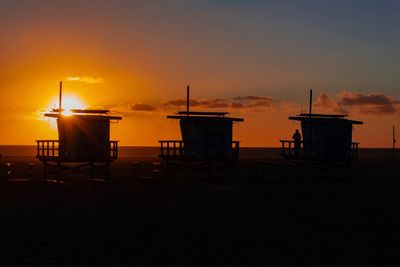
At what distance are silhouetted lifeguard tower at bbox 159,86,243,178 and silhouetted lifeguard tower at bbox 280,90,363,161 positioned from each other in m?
4.10

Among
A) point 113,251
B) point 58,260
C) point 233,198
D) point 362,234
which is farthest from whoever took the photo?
point 233,198

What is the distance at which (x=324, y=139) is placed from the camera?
3962cm

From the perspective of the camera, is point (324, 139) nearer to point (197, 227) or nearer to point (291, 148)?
point (291, 148)

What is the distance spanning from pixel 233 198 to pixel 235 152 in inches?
456

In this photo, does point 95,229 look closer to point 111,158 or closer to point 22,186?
point 22,186

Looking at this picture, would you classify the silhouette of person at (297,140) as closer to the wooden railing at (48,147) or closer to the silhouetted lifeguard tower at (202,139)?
the silhouetted lifeguard tower at (202,139)

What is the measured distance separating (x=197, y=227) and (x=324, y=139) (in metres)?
23.7

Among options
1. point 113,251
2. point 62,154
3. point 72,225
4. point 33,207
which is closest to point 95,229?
point 72,225

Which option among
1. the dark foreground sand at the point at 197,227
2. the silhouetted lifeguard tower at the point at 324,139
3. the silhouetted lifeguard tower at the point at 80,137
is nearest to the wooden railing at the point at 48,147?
the silhouetted lifeguard tower at the point at 80,137

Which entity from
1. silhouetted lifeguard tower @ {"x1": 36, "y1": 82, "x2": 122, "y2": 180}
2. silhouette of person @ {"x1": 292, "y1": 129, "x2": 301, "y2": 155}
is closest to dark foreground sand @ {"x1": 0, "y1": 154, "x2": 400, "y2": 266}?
silhouetted lifeguard tower @ {"x1": 36, "y1": 82, "x2": 122, "y2": 180}

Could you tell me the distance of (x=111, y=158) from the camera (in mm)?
36406

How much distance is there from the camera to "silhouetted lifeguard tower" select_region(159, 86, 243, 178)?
36.8 m

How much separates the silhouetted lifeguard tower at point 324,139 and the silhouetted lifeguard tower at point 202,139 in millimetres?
4100

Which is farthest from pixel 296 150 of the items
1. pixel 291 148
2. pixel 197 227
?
pixel 197 227
